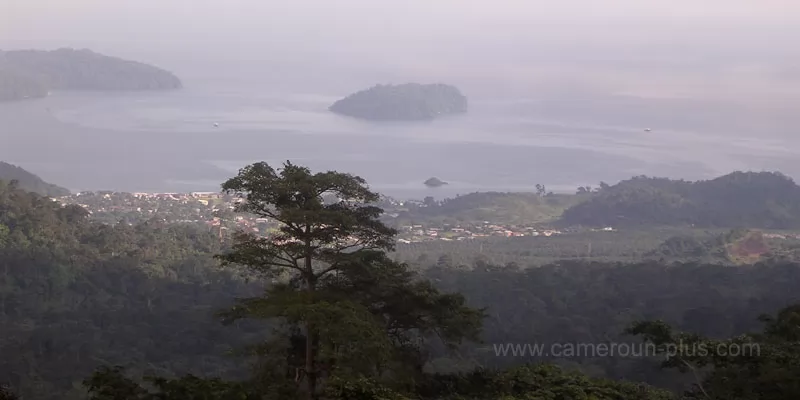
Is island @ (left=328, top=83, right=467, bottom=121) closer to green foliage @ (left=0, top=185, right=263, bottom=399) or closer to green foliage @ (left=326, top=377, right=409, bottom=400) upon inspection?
green foliage @ (left=0, top=185, right=263, bottom=399)

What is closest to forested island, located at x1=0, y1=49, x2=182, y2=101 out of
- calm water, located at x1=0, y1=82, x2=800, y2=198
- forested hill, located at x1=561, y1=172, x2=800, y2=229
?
calm water, located at x1=0, y1=82, x2=800, y2=198

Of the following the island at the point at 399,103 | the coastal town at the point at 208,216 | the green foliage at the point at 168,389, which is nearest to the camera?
the green foliage at the point at 168,389

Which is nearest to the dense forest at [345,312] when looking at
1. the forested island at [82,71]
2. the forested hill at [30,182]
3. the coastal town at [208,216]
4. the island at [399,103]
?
the coastal town at [208,216]

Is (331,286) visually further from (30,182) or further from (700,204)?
(30,182)

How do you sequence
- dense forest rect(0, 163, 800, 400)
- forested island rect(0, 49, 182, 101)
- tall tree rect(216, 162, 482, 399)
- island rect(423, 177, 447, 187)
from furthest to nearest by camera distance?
forested island rect(0, 49, 182, 101)
island rect(423, 177, 447, 187)
dense forest rect(0, 163, 800, 400)
tall tree rect(216, 162, 482, 399)

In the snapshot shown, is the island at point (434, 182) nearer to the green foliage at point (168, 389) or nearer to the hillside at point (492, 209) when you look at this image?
the hillside at point (492, 209)

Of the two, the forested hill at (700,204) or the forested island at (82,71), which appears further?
the forested island at (82,71)
